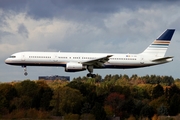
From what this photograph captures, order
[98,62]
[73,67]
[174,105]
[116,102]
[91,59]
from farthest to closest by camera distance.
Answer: [116,102], [174,105], [91,59], [98,62], [73,67]

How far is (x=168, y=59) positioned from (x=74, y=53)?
14.8 metres

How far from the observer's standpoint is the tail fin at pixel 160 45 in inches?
4067

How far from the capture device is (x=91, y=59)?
97.9 m

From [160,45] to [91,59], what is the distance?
13.7m

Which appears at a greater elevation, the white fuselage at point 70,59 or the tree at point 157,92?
the white fuselage at point 70,59

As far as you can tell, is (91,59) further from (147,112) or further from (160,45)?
(147,112)

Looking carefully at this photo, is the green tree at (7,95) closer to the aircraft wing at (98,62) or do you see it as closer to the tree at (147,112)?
the tree at (147,112)

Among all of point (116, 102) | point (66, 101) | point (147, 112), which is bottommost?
point (147, 112)

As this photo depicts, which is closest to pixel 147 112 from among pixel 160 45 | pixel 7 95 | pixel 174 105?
pixel 174 105

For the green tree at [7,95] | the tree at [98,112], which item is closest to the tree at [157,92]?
the tree at [98,112]

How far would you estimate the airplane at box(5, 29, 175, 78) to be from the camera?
94125mm

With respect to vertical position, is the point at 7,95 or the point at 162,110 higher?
the point at 7,95

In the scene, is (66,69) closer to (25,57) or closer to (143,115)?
(25,57)

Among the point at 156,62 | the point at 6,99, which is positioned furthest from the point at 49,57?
the point at 6,99
